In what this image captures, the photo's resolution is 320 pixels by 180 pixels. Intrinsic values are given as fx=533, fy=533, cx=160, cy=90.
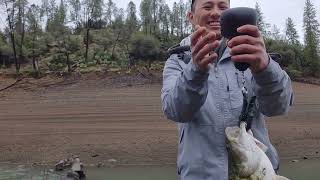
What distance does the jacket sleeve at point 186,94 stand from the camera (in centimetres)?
272

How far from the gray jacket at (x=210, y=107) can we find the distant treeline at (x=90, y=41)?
44975 mm

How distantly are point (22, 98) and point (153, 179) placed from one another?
24030 millimetres

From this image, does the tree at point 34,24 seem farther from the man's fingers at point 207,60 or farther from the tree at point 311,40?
the man's fingers at point 207,60

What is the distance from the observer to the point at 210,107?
304cm

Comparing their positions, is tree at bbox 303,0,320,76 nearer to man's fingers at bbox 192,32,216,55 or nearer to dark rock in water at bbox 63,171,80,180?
dark rock in water at bbox 63,171,80,180

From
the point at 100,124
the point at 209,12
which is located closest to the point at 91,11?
the point at 100,124

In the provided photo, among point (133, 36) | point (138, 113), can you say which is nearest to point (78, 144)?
point (138, 113)

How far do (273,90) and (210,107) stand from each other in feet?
1.47

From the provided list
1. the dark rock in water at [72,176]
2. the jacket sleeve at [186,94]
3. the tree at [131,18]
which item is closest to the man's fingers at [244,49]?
the jacket sleeve at [186,94]

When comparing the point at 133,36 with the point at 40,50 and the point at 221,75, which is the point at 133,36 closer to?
the point at 40,50

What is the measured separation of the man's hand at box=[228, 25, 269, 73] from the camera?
2.35m

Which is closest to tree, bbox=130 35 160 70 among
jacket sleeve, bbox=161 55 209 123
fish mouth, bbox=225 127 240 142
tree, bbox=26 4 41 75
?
tree, bbox=26 4 41 75

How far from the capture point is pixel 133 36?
62.1 metres

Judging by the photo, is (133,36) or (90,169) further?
(133,36)
